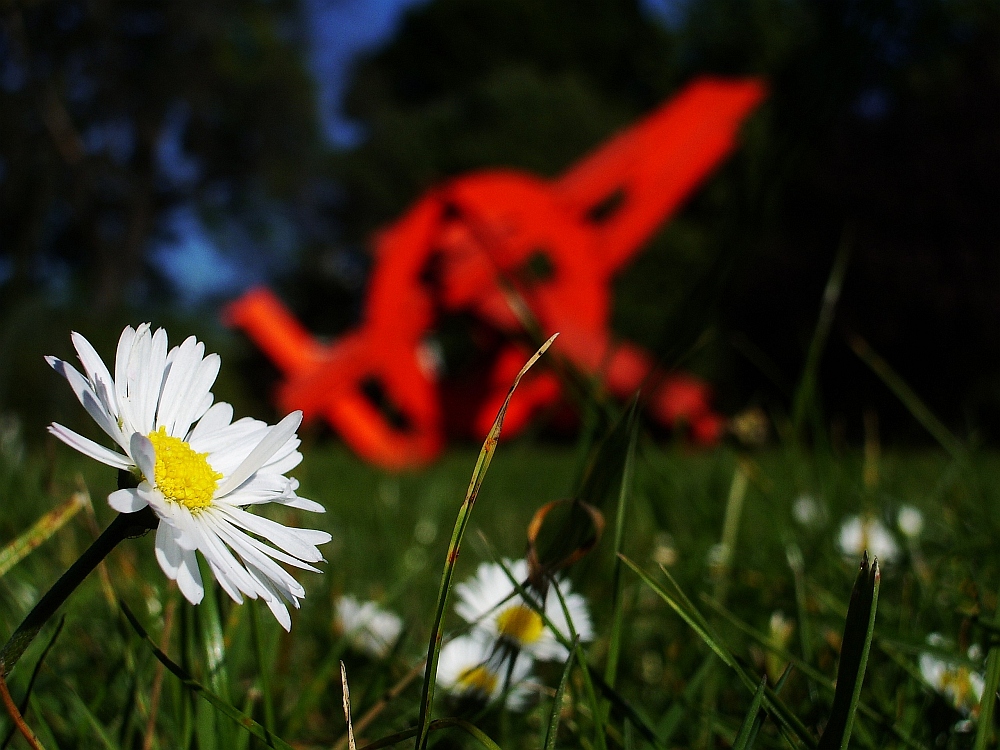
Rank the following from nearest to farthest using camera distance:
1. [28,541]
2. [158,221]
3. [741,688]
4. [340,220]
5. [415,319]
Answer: [28,541], [741,688], [415,319], [158,221], [340,220]

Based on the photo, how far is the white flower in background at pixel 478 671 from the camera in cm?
44

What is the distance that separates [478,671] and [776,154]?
0.28 meters

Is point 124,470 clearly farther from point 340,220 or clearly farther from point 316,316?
point 340,220

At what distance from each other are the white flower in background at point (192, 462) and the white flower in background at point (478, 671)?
0.60ft

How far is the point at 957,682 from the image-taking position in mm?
454

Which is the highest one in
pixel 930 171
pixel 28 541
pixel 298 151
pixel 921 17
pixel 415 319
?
pixel 298 151

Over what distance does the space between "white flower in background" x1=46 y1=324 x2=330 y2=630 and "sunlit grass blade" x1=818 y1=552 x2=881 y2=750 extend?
14 centimetres

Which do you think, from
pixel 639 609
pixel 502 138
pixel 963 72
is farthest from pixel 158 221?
pixel 639 609

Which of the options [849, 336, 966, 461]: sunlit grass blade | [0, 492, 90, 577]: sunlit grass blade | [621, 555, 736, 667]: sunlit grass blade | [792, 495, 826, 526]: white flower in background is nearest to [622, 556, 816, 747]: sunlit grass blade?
[621, 555, 736, 667]: sunlit grass blade

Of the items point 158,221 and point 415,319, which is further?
point 158,221

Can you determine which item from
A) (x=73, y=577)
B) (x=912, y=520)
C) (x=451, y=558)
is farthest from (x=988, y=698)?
(x=912, y=520)

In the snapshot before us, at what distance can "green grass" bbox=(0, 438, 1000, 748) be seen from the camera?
41 cm

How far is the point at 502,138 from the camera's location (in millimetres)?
12352

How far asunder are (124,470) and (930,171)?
7.03 m
